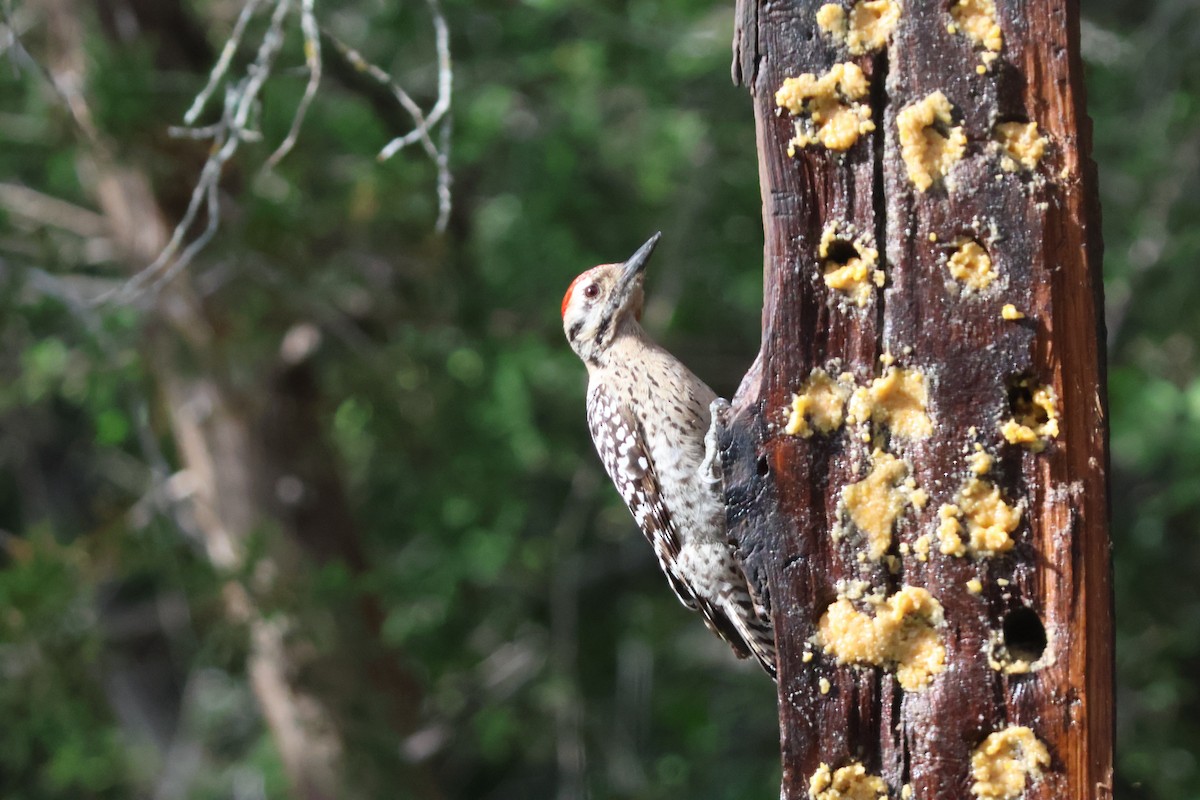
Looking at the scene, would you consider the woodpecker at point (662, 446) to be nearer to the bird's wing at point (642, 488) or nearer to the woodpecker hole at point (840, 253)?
the bird's wing at point (642, 488)

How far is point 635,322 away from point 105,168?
300 cm

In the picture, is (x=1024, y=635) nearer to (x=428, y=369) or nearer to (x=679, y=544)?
(x=679, y=544)

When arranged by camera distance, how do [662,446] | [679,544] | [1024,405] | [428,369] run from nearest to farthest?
[1024,405]
[662,446]
[679,544]
[428,369]

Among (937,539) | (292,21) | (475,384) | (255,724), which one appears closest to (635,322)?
(937,539)

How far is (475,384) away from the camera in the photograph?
6016mm

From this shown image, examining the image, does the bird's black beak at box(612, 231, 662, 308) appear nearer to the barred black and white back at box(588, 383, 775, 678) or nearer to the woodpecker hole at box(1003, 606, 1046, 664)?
the barred black and white back at box(588, 383, 775, 678)

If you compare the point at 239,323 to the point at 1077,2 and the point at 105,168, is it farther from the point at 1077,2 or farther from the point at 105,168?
the point at 1077,2

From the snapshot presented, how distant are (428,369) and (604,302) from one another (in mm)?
2401

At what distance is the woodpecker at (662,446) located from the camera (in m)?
3.40

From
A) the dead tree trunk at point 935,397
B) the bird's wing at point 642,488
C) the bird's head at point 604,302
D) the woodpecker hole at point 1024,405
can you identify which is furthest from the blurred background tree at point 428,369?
the woodpecker hole at point 1024,405

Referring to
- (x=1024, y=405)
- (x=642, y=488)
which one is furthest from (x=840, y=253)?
(x=642, y=488)

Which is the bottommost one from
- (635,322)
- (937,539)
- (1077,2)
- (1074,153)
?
(937,539)

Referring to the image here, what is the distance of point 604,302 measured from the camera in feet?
12.1

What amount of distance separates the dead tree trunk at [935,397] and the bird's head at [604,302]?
52.1 inches
